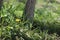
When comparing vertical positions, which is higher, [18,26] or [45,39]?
[18,26]

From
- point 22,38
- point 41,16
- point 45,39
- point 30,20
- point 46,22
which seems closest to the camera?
point 22,38

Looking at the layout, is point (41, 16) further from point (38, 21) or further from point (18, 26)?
point (18, 26)

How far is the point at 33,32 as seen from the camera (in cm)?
775

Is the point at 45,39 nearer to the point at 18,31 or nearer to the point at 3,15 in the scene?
the point at 18,31

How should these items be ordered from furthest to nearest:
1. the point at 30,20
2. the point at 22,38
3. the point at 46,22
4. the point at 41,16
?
1. the point at 41,16
2. the point at 46,22
3. the point at 30,20
4. the point at 22,38

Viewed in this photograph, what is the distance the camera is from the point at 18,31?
288 inches

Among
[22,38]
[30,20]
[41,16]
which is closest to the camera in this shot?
[22,38]

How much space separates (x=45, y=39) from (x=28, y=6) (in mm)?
1589

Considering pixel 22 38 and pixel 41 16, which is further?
pixel 41 16

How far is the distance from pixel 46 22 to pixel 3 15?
2269 mm

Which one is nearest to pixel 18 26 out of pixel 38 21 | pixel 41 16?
pixel 38 21

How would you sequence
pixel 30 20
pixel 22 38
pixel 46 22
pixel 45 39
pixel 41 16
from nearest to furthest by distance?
pixel 22 38
pixel 45 39
pixel 30 20
pixel 46 22
pixel 41 16

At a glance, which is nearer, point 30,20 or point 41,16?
point 30,20

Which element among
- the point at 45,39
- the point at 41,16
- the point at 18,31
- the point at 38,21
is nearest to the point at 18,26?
the point at 18,31
